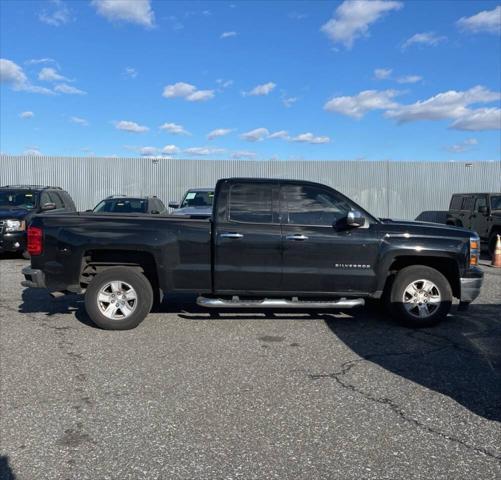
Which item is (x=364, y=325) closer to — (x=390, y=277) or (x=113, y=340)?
(x=390, y=277)

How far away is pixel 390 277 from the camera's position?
6656 mm

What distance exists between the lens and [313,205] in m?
6.49

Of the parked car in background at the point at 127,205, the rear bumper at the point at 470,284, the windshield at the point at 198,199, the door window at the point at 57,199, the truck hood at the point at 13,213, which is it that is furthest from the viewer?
the door window at the point at 57,199

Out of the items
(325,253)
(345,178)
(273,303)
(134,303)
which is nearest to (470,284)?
(325,253)

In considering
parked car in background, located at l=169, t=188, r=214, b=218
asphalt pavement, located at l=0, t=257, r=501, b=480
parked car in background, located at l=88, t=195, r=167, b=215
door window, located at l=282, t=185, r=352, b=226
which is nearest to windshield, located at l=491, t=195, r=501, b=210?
parked car in background, located at l=169, t=188, r=214, b=218

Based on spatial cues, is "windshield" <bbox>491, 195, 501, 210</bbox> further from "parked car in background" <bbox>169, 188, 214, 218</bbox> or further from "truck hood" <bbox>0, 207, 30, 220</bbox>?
"truck hood" <bbox>0, 207, 30, 220</bbox>

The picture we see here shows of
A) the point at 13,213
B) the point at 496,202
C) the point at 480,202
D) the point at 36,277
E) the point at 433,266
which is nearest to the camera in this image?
the point at 36,277

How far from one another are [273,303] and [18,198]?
32.3ft

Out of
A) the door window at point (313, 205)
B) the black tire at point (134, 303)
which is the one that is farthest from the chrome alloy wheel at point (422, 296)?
the black tire at point (134, 303)

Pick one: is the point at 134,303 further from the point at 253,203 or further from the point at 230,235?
the point at 253,203

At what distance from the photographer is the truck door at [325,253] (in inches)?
248

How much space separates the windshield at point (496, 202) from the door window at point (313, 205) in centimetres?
1060

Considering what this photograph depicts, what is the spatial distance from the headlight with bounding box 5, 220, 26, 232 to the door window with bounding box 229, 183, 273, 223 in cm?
777

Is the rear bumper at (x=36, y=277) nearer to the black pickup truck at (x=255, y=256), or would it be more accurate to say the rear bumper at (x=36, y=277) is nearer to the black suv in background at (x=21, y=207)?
the black pickup truck at (x=255, y=256)
